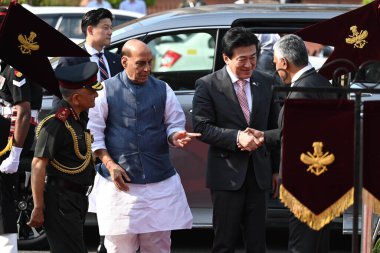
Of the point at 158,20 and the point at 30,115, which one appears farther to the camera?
the point at 158,20

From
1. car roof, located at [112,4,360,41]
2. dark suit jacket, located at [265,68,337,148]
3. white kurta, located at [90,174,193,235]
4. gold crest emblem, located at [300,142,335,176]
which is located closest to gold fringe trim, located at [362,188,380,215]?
gold crest emblem, located at [300,142,335,176]

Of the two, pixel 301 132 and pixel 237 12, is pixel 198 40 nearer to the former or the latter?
pixel 237 12

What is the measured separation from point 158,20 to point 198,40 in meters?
0.70

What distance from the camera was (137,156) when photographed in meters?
6.93

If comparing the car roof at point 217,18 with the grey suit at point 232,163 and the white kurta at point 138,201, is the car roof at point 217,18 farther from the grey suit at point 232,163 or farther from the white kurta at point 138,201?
the white kurta at point 138,201

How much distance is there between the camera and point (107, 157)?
688cm

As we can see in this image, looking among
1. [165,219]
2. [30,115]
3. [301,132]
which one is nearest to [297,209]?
[301,132]

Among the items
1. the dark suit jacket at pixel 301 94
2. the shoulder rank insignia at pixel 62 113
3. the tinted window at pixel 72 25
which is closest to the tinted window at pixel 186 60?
the dark suit jacket at pixel 301 94

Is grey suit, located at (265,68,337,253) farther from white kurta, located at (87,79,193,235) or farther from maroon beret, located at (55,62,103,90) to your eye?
maroon beret, located at (55,62,103,90)

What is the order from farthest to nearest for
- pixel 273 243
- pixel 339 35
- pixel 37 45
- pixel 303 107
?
pixel 273 243 < pixel 339 35 < pixel 37 45 < pixel 303 107

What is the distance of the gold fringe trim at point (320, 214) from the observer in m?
5.57

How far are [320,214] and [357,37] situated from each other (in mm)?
2119

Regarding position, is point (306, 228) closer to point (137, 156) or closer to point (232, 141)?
point (232, 141)

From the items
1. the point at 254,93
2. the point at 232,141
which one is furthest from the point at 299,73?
the point at 232,141
